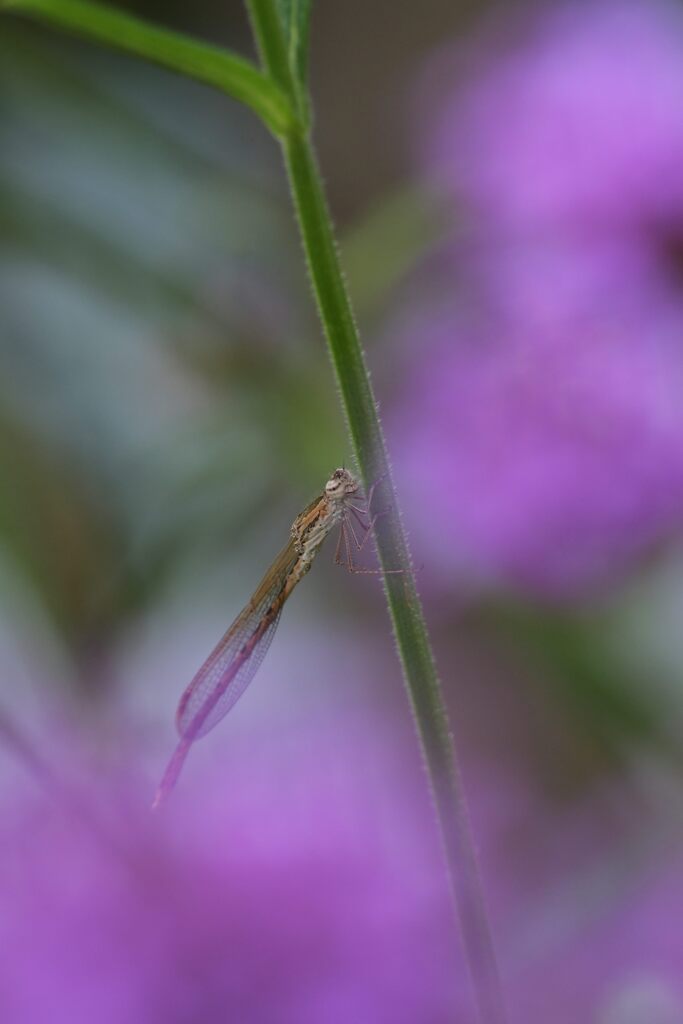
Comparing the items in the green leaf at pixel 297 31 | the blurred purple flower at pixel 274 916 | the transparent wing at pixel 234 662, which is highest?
the green leaf at pixel 297 31

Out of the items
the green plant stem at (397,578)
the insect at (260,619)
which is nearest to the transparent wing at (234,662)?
the insect at (260,619)

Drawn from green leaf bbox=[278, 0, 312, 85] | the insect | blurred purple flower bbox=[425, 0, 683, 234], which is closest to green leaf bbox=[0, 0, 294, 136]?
green leaf bbox=[278, 0, 312, 85]

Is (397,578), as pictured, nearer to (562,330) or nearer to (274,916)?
(274,916)

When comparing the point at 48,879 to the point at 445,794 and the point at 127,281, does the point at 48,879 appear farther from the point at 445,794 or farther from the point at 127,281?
the point at 127,281

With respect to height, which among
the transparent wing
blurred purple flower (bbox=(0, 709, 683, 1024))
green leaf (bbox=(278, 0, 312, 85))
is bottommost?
blurred purple flower (bbox=(0, 709, 683, 1024))

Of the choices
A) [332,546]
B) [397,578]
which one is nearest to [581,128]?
[332,546]

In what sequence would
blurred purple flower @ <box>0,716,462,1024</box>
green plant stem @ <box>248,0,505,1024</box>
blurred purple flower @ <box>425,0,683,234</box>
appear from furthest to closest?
blurred purple flower @ <box>425,0,683,234</box>
blurred purple flower @ <box>0,716,462,1024</box>
green plant stem @ <box>248,0,505,1024</box>

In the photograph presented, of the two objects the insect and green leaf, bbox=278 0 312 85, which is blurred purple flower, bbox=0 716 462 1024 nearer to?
the insect

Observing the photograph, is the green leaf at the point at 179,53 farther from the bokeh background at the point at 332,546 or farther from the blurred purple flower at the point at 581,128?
the blurred purple flower at the point at 581,128
